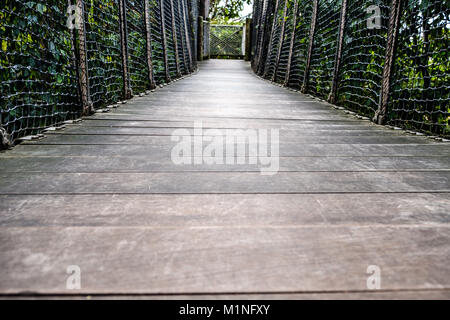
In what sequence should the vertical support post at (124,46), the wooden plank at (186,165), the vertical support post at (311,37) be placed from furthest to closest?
the vertical support post at (311,37)
the vertical support post at (124,46)
the wooden plank at (186,165)

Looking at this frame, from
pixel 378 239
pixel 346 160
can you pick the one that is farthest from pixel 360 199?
pixel 346 160

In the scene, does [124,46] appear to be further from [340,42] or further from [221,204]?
[221,204]

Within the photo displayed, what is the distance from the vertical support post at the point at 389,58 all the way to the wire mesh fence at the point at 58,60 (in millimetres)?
1974

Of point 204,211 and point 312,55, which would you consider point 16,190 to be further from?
point 312,55

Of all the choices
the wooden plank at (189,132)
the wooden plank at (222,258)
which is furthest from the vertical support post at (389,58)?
the wooden plank at (222,258)

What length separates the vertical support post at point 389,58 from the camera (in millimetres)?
2135

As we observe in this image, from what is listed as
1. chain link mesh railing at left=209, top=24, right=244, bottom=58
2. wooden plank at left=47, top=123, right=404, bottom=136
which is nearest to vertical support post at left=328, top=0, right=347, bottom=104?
wooden plank at left=47, top=123, right=404, bottom=136

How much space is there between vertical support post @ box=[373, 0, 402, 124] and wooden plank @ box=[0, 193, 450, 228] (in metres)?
1.36

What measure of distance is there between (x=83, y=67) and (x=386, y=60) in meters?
2.04

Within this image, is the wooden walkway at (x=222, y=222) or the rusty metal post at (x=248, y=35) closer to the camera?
the wooden walkway at (x=222, y=222)

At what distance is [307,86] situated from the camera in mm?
4105

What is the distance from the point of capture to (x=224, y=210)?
33.2 inches

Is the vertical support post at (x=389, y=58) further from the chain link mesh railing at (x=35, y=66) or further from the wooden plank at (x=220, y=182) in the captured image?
the chain link mesh railing at (x=35, y=66)

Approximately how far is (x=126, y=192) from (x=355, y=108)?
8.41ft
